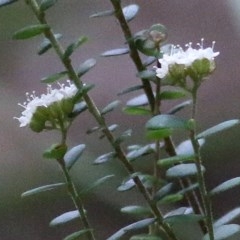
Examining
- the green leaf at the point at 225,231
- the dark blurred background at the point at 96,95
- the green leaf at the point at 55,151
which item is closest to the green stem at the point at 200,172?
the green leaf at the point at 225,231

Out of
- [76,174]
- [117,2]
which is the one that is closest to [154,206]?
[117,2]

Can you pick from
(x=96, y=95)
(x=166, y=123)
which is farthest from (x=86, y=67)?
(x=96, y=95)

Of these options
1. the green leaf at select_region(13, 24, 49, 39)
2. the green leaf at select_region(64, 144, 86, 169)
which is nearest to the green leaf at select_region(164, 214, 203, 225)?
the green leaf at select_region(64, 144, 86, 169)

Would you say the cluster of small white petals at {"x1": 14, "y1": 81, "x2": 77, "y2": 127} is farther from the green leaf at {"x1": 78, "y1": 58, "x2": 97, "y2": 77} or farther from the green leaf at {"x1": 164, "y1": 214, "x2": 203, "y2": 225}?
the green leaf at {"x1": 164, "y1": 214, "x2": 203, "y2": 225}

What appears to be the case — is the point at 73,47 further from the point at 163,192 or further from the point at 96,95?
the point at 96,95

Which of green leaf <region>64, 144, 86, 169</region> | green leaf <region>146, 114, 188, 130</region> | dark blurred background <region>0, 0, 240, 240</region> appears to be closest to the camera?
green leaf <region>146, 114, 188, 130</region>

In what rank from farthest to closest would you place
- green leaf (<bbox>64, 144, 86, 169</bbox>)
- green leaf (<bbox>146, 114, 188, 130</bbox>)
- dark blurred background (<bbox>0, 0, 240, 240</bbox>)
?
dark blurred background (<bbox>0, 0, 240, 240</bbox>) < green leaf (<bbox>64, 144, 86, 169</bbox>) < green leaf (<bbox>146, 114, 188, 130</bbox>)
